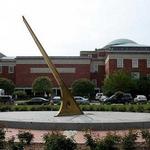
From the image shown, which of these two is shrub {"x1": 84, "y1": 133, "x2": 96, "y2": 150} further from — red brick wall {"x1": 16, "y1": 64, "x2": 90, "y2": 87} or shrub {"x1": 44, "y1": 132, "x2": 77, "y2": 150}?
red brick wall {"x1": 16, "y1": 64, "x2": 90, "y2": 87}

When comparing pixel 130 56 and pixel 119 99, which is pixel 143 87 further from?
pixel 119 99

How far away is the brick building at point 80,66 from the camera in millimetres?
79375

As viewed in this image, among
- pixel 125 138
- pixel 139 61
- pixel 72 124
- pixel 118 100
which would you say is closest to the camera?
pixel 125 138

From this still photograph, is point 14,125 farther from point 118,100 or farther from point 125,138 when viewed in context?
point 118,100

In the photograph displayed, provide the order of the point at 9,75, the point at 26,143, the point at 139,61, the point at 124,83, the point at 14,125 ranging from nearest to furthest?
the point at 26,143, the point at 14,125, the point at 124,83, the point at 139,61, the point at 9,75

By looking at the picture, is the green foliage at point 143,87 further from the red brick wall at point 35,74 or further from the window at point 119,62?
the red brick wall at point 35,74

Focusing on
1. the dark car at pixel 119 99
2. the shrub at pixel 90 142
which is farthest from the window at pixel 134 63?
the shrub at pixel 90 142

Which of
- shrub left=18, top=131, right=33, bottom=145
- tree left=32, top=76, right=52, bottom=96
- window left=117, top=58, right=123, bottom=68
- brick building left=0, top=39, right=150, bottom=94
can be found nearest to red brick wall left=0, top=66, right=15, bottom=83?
brick building left=0, top=39, right=150, bottom=94

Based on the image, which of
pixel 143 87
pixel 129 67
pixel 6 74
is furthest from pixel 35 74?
pixel 143 87

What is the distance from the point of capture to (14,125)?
752 inches

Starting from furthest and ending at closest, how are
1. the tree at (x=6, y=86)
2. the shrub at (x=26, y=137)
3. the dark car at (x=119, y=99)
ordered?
the tree at (x=6, y=86)
the dark car at (x=119, y=99)
the shrub at (x=26, y=137)

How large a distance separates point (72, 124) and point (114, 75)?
2065 inches

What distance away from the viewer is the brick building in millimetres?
79375

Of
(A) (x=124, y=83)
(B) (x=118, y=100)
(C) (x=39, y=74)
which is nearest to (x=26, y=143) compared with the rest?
(B) (x=118, y=100)
